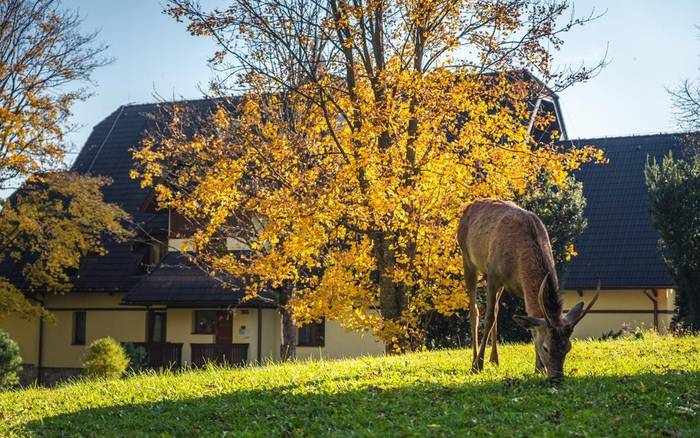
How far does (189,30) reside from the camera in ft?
60.1

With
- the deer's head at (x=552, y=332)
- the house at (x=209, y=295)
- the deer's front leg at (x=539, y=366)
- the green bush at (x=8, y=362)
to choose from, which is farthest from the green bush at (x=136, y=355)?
the deer's head at (x=552, y=332)

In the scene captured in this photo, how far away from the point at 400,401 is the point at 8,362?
1977cm

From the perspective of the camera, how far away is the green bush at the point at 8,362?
25609 millimetres

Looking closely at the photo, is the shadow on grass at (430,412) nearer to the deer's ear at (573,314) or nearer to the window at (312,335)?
the deer's ear at (573,314)

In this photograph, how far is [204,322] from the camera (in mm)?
35125

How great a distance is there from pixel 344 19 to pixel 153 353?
19.3m

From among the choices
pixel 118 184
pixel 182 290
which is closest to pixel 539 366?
pixel 182 290

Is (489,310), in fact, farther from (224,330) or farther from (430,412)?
(224,330)

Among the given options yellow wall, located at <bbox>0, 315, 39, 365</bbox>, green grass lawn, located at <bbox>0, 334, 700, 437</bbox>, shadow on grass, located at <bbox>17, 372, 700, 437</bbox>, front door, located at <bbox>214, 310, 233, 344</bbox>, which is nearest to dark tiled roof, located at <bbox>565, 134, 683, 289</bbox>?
front door, located at <bbox>214, 310, 233, 344</bbox>

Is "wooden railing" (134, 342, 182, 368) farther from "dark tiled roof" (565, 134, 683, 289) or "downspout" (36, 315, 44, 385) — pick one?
"dark tiled roof" (565, 134, 683, 289)

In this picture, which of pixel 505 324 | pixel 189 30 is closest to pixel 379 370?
pixel 189 30

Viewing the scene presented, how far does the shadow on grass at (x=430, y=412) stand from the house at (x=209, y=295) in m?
18.0

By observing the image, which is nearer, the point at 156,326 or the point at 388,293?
the point at 388,293

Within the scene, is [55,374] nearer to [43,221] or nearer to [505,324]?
[43,221]
